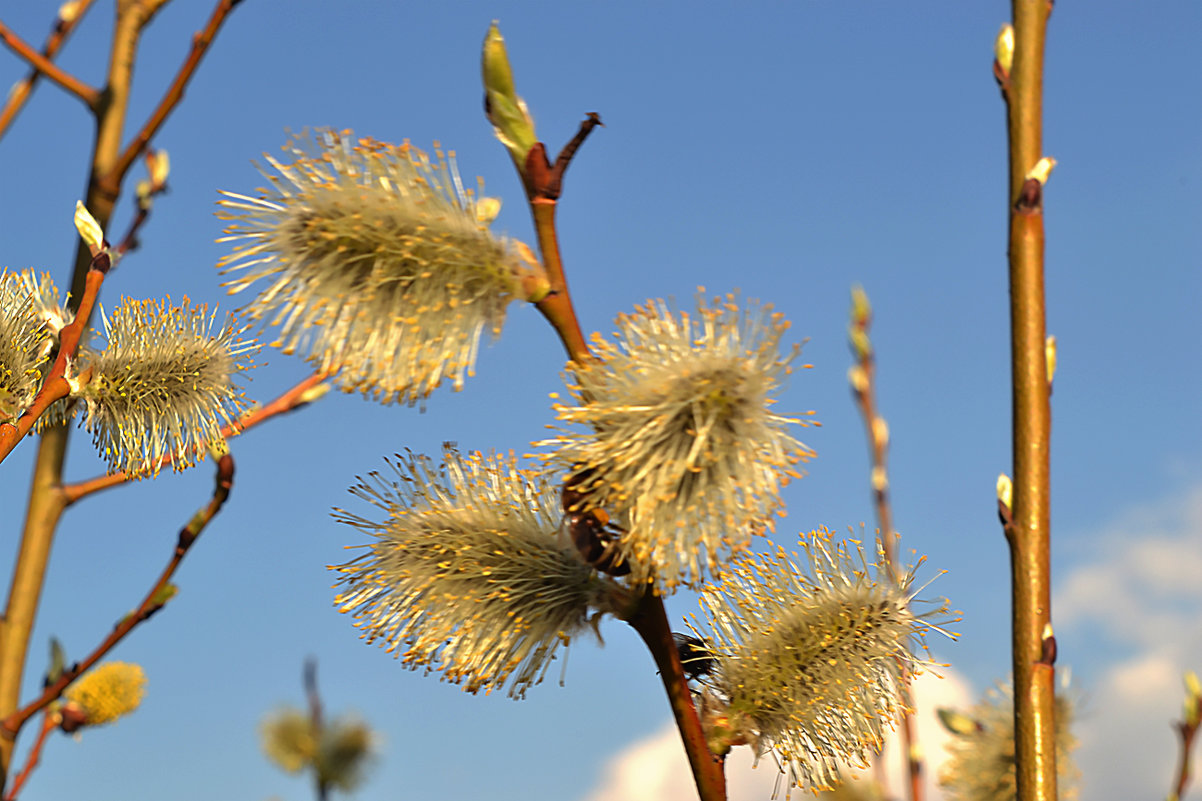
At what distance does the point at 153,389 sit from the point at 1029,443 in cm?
117

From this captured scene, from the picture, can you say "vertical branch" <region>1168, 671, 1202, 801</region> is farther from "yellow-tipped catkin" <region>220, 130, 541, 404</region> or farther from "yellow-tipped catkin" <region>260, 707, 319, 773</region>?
"yellow-tipped catkin" <region>260, 707, 319, 773</region>

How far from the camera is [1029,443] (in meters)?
1.48

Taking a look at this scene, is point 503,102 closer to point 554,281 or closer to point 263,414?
point 554,281

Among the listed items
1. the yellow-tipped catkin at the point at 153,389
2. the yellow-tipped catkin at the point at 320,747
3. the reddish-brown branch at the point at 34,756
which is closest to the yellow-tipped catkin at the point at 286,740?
the yellow-tipped catkin at the point at 320,747

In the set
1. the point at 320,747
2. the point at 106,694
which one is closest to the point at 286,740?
the point at 320,747

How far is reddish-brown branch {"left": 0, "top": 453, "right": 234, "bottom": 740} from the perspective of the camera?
208 cm

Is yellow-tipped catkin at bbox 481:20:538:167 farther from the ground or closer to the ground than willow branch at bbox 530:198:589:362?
farther from the ground

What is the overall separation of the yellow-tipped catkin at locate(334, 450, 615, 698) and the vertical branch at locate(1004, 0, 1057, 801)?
0.57 meters

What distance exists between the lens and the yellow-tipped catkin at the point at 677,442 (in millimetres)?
1144

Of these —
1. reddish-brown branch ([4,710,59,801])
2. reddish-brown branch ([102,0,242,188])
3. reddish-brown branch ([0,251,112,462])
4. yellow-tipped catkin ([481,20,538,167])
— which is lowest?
reddish-brown branch ([4,710,59,801])

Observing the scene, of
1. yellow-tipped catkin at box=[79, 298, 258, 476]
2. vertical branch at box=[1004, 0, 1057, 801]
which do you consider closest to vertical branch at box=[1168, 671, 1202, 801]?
vertical branch at box=[1004, 0, 1057, 801]

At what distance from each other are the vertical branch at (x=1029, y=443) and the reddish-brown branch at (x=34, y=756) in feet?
6.28

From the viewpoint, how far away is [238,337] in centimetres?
165

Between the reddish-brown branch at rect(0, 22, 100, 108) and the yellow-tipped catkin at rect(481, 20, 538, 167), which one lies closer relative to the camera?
the yellow-tipped catkin at rect(481, 20, 538, 167)
